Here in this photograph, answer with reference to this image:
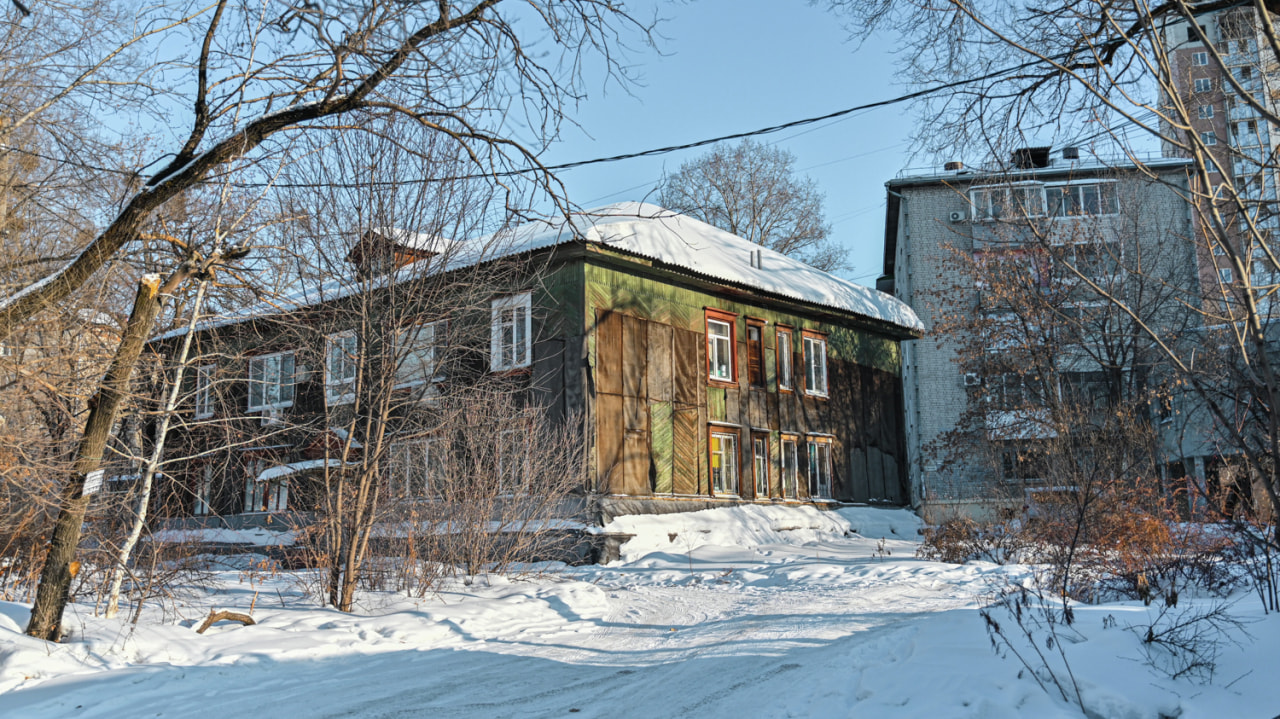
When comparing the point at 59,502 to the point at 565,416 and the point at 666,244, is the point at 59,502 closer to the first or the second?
the point at 565,416

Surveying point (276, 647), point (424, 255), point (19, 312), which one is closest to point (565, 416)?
point (424, 255)

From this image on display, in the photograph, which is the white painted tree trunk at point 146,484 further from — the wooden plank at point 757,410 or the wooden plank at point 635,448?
the wooden plank at point 757,410

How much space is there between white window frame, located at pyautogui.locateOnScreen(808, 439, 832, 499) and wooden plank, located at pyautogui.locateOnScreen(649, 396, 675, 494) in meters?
5.71

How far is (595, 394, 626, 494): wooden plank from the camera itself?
762 inches

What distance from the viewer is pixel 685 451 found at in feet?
70.6

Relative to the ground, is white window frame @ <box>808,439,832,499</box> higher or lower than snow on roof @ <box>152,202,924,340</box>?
lower

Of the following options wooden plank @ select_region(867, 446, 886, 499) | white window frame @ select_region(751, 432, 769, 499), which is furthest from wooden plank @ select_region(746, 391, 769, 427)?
wooden plank @ select_region(867, 446, 886, 499)

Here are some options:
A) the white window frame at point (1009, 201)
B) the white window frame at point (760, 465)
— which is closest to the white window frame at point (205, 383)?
the white window frame at point (1009, 201)

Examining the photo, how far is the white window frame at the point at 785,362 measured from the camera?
2464 cm

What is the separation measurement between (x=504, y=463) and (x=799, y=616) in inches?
222

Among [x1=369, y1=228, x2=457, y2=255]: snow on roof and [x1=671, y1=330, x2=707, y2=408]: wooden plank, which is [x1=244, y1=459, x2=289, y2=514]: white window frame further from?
[x1=369, y1=228, x2=457, y2=255]: snow on roof

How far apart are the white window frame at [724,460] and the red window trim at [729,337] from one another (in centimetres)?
121

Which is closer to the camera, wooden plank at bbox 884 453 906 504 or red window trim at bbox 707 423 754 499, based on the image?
red window trim at bbox 707 423 754 499

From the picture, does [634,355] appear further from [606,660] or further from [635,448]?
[606,660]
